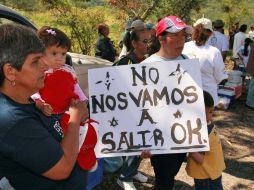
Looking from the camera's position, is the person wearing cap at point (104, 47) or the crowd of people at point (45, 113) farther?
the person wearing cap at point (104, 47)

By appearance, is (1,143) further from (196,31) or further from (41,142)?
(196,31)

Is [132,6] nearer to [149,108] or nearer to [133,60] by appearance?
[133,60]

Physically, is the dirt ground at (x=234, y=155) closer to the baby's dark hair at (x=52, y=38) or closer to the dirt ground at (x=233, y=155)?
the dirt ground at (x=233, y=155)

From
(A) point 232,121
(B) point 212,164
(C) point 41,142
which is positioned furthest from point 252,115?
(C) point 41,142

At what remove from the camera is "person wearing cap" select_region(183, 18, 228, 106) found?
410cm

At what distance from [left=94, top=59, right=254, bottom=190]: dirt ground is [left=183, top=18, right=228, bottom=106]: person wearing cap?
94 centimetres

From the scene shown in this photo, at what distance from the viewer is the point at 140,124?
277 centimetres

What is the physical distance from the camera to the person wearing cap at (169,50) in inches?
117

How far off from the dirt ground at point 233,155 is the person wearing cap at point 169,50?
1125mm

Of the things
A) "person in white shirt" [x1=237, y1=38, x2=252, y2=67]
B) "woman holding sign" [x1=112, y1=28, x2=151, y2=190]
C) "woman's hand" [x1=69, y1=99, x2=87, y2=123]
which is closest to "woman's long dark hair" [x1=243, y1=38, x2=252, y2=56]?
"person in white shirt" [x1=237, y1=38, x2=252, y2=67]

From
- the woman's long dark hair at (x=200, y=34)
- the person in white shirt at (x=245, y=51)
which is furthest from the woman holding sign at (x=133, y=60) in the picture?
the person in white shirt at (x=245, y=51)

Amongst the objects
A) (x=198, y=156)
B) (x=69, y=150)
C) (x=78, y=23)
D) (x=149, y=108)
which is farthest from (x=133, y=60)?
(x=78, y=23)

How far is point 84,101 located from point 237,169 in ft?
10.7

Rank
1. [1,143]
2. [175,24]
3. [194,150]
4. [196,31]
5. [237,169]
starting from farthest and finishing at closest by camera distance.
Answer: [237,169]
[196,31]
[175,24]
[194,150]
[1,143]
